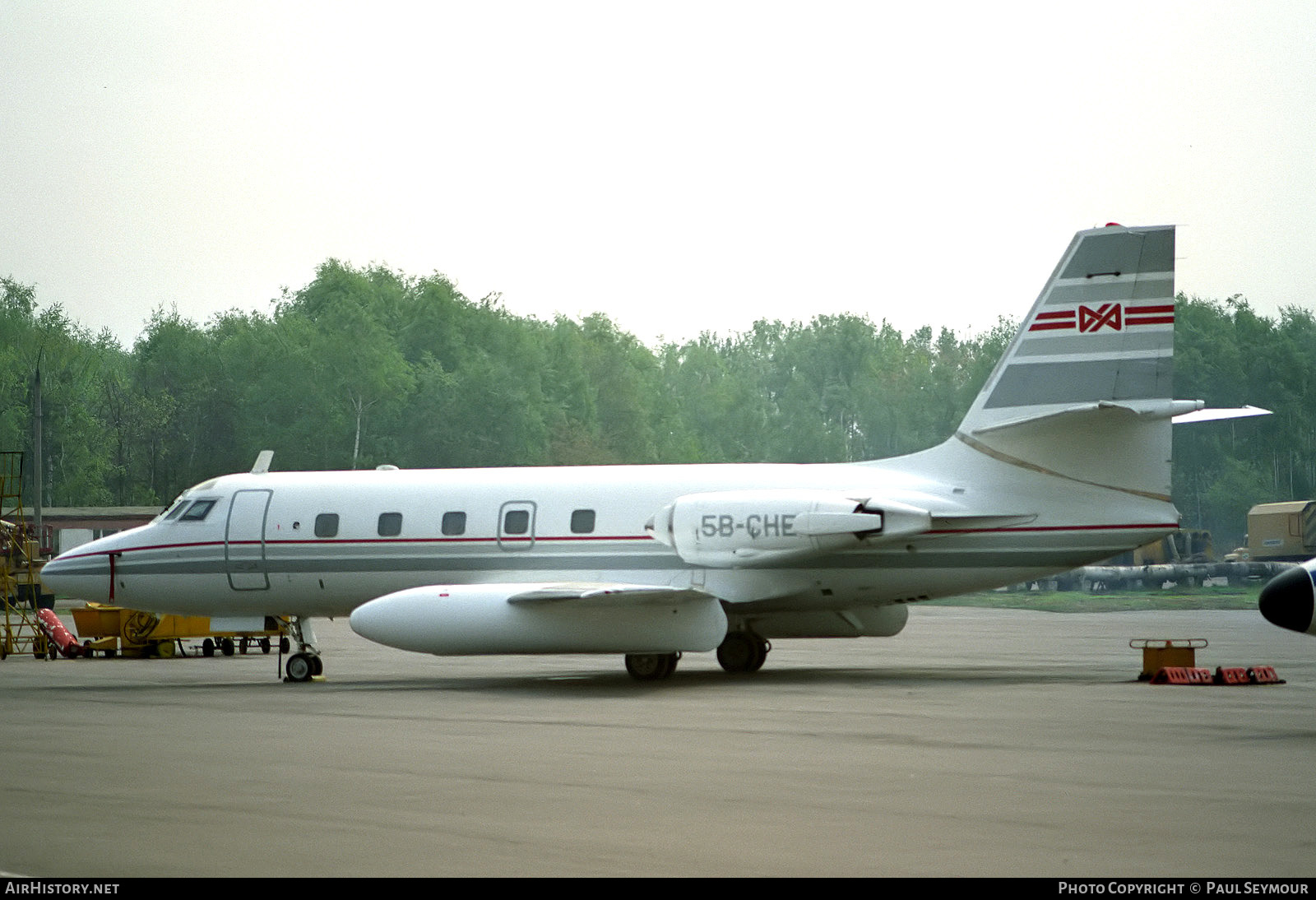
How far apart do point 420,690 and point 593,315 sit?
84.9m

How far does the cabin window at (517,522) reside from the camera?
2328 centimetres

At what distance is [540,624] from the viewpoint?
21219mm

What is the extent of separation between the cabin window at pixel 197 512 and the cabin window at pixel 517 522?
4969 millimetres

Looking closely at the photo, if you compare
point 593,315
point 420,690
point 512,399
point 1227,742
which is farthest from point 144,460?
point 1227,742

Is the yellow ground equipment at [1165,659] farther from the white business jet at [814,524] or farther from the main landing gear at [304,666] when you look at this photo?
the main landing gear at [304,666]

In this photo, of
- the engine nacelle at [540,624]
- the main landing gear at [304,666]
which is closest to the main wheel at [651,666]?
the engine nacelle at [540,624]

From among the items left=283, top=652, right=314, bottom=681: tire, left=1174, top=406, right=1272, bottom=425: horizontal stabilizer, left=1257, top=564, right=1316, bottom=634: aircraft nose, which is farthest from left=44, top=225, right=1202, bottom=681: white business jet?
left=1257, top=564, right=1316, bottom=634: aircraft nose

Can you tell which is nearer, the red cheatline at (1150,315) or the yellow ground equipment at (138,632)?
the red cheatline at (1150,315)

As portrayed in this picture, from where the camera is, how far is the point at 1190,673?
66.4 ft

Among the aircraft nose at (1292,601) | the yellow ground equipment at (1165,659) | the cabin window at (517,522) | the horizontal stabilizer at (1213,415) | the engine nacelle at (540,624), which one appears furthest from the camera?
the cabin window at (517,522)

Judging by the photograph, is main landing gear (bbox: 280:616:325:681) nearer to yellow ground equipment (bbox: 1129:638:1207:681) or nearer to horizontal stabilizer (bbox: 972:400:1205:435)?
horizontal stabilizer (bbox: 972:400:1205:435)

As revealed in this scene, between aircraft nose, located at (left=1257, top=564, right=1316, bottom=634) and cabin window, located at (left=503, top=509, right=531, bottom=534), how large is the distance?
11.4 m

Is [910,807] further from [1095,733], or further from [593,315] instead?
[593,315]

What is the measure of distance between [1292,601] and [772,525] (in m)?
8.31
